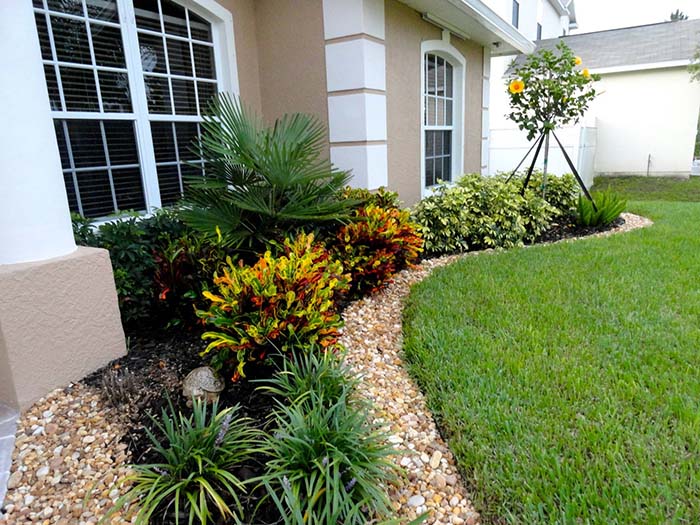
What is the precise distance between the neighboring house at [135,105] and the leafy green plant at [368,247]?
1.16 meters

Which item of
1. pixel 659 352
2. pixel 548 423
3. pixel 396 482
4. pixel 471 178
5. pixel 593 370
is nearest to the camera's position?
pixel 396 482

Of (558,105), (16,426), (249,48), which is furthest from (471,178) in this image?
(16,426)

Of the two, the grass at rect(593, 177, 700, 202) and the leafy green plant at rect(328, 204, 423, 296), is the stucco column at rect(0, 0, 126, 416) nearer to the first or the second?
the leafy green plant at rect(328, 204, 423, 296)

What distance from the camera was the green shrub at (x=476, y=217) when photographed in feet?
19.6

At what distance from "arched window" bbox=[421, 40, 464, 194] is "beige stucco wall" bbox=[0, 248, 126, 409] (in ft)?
16.1

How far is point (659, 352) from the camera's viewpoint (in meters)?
3.10

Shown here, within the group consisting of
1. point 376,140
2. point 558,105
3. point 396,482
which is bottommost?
point 396,482

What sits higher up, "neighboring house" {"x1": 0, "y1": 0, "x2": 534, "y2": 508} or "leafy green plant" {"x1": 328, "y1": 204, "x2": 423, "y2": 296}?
"neighboring house" {"x1": 0, "y1": 0, "x2": 534, "y2": 508}

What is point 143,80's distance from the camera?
4457mm

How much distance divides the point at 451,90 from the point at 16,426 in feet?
24.6

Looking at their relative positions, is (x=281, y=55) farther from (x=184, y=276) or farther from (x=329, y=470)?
(x=329, y=470)

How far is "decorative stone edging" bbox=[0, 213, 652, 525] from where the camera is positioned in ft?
6.75

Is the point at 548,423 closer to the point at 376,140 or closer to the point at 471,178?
the point at 376,140

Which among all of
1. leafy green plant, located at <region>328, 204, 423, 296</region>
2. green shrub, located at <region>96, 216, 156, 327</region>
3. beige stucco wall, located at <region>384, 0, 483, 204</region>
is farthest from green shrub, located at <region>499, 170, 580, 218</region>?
green shrub, located at <region>96, 216, 156, 327</region>
